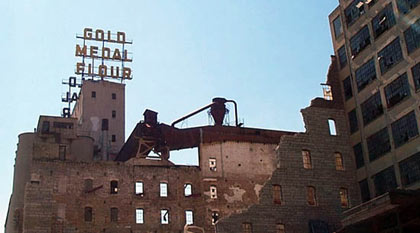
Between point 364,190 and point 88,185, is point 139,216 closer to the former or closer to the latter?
point 88,185

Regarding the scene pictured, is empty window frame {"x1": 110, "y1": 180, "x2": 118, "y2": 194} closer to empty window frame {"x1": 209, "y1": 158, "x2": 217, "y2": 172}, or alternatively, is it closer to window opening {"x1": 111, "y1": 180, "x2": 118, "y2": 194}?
window opening {"x1": 111, "y1": 180, "x2": 118, "y2": 194}

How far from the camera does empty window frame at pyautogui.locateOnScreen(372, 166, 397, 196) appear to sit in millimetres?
46409

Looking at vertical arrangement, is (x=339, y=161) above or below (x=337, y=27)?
below

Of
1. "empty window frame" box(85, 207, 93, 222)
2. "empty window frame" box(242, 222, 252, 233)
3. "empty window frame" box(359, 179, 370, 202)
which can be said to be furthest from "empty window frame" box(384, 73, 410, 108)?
"empty window frame" box(85, 207, 93, 222)

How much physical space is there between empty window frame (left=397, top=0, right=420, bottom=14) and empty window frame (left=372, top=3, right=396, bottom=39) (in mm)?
963

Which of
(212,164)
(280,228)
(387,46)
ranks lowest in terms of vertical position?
(280,228)

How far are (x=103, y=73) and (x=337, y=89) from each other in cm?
3984

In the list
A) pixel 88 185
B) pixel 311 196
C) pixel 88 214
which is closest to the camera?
pixel 311 196

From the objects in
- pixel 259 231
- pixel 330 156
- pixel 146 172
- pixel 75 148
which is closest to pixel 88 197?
Result: pixel 146 172

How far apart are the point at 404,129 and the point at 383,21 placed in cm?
853

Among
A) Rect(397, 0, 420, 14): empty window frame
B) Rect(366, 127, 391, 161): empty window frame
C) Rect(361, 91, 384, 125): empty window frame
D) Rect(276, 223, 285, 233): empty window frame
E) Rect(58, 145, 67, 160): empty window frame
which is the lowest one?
Rect(276, 223, 285, 233): empty window frame

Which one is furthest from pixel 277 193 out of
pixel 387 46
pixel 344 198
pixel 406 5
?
pixel 406 5

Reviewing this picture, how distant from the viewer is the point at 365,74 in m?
50.6

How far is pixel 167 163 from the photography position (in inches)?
2601
